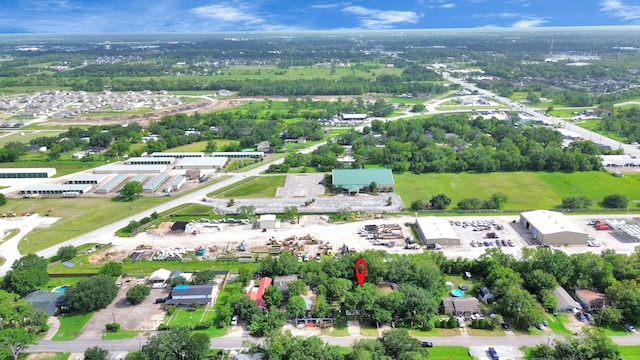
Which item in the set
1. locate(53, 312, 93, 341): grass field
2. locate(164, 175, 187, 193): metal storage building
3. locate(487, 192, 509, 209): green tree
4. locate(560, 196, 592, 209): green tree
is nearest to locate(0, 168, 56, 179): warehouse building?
locate(164, 175, 187, 193): metal storage building

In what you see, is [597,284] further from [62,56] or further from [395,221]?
[62,56]

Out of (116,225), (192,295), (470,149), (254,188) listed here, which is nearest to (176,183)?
(254,188)

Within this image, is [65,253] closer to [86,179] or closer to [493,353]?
[86,179]

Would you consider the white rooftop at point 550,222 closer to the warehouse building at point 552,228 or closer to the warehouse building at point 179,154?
the warehouse building at point 552,228

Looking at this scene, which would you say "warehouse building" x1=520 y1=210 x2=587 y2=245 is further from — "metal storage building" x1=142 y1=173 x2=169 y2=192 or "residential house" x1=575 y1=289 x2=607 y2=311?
"metal storage building" x1=142 y1=173 x2=169 y2=192

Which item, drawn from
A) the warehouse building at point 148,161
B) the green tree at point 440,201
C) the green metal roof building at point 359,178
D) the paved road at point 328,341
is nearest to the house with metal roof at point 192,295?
the paved road at point 328,341
